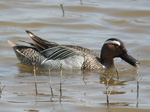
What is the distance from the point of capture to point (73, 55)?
10.3 meters

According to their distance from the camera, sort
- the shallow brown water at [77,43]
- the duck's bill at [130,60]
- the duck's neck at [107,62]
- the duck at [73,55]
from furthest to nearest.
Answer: the duck's neck at [107,62], the duck at [73,55], the duck's bill at [130,60], the shallow brown water at [77,43]

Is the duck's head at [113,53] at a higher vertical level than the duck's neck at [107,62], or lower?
higher

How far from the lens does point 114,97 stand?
7.50m

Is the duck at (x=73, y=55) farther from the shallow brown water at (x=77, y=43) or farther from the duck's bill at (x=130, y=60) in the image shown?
the shallow brown water at (x=77, y=43)

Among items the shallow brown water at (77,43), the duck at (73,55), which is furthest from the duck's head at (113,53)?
the shallow brown water at (77,43)

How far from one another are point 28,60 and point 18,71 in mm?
775

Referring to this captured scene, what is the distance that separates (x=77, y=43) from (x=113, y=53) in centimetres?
165

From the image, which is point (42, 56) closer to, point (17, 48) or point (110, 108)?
point (17, 48)

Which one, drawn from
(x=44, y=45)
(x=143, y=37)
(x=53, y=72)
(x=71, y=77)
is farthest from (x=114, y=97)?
(x=143, y=37)

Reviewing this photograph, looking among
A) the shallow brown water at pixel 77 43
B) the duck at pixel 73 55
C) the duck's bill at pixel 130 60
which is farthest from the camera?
the duck at pixel 73 55

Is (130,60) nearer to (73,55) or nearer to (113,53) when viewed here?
(113,53)

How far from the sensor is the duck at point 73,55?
33.6 ft

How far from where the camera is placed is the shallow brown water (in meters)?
A: 7.09

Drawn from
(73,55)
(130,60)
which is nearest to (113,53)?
(130,60)
